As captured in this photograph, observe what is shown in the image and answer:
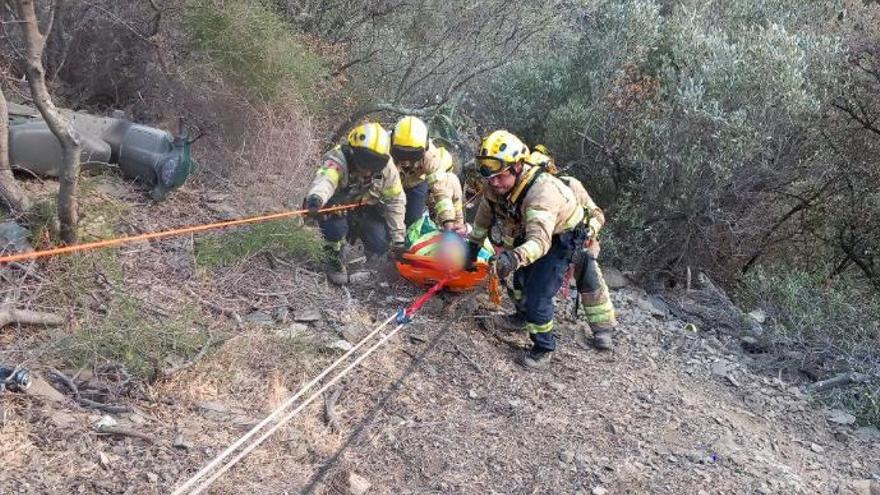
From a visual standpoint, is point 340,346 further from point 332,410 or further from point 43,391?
point 43,391

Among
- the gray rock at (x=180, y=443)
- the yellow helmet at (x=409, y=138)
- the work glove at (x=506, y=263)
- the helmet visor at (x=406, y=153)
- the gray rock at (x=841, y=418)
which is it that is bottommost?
the gray rock at (x=180, y=443)

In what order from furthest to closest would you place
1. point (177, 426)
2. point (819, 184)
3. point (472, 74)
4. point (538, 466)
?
point (472, 74) < point (819, 184) < point (538, 466) < point (177, 426)

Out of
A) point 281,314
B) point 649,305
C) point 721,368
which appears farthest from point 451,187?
point 721,368

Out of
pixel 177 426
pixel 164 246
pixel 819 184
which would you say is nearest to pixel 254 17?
pixel 164 246

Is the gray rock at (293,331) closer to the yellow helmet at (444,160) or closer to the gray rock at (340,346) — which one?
the gray rock at (340,346)

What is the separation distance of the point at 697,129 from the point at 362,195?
3900 mm

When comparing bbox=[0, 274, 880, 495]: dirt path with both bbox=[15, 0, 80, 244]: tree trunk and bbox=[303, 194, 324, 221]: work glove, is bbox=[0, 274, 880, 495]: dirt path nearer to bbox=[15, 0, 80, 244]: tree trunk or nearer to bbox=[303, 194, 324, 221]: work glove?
bbox=[303, 194, 324, 221]: work glove

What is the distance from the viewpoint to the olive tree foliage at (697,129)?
26.2ft

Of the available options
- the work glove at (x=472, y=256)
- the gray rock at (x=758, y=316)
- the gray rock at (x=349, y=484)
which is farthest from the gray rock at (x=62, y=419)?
the gray rock at (x=758, y=316)

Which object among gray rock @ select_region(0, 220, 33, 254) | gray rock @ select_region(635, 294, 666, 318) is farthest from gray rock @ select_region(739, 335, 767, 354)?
gray rock @ select_region(0, 220, 33, 254)

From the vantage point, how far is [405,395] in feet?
15.1

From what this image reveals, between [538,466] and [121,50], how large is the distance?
224 inches

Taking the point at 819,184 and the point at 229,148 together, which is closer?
the point at 229,148

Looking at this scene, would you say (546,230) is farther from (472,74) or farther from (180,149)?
(472,74)
